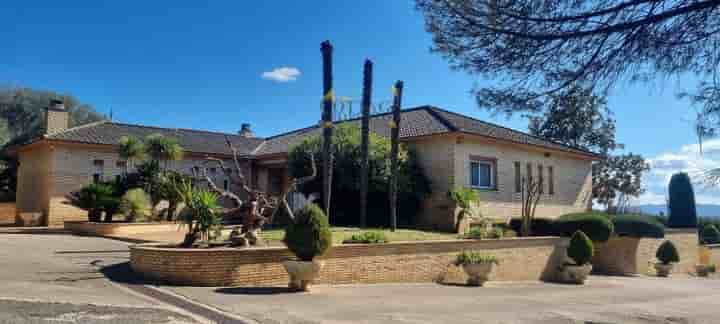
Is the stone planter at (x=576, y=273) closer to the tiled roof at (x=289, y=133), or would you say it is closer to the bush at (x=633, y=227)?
the bush at (x=633, y=227)

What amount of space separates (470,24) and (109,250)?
448 inches

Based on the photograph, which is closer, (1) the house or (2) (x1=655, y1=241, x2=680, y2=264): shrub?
(1) the house

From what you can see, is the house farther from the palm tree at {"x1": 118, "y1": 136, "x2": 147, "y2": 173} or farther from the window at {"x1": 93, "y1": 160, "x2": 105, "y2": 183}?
the palm tree at {"x1": 118, "y1": 136, "x2": 147, "y2": 173}

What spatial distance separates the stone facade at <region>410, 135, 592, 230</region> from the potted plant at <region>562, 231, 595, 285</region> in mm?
4571

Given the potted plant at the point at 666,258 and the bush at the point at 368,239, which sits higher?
the bush at the point at 368,239

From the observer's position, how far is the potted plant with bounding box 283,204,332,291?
10203 mm

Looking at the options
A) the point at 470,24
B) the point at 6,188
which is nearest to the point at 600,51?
the point at 470,24

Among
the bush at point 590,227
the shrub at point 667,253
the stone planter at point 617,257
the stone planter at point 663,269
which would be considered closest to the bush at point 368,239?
the bush at point 590,227

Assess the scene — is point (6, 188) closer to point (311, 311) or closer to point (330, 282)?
point (330, 282)

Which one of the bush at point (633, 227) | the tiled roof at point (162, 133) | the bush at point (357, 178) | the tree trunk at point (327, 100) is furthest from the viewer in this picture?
the tiled roof at point (162, 133)

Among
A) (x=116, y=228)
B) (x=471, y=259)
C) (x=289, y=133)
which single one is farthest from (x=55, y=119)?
(x=471, y=259)

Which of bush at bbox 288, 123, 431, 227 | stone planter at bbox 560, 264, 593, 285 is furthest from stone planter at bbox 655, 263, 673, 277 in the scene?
bush at bbox 288, 123, 431, 227

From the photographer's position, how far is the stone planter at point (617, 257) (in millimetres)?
21567

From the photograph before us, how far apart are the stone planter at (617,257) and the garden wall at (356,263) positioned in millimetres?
4844
